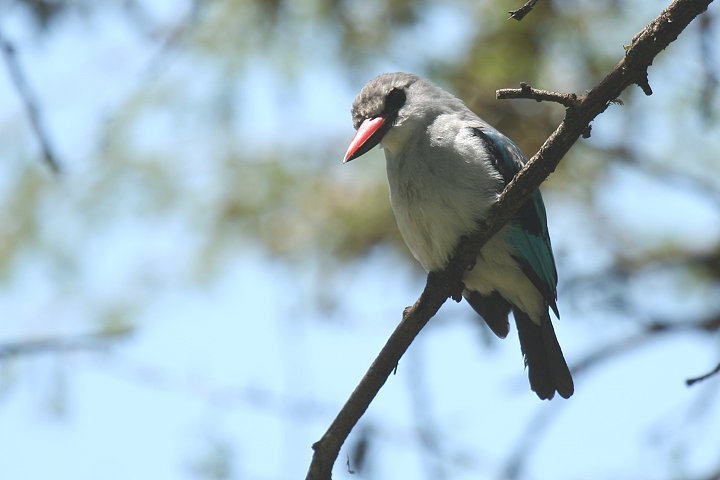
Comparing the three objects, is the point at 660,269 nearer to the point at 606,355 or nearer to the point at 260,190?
the point at 606,355

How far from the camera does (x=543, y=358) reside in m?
4.88

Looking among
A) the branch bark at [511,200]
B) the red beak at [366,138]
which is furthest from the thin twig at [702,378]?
the red beak at [366,138]

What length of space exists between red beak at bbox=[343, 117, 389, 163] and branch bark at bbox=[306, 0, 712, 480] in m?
0.76

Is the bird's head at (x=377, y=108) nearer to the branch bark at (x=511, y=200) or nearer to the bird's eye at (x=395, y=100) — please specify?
the bird's eye at (x=395, y=100)

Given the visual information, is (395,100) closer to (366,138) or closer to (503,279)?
(366,138)

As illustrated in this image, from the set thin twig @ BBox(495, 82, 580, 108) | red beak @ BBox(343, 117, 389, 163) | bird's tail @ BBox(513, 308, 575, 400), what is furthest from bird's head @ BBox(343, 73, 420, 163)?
thin twig @ BBox(495, 82, 580, 108)

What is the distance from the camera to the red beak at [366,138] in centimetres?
478

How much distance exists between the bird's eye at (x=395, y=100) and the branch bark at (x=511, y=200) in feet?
2.99

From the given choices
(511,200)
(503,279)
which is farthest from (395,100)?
(511,200)

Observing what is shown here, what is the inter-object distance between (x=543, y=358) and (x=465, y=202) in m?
1.00

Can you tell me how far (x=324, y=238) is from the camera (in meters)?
8.13

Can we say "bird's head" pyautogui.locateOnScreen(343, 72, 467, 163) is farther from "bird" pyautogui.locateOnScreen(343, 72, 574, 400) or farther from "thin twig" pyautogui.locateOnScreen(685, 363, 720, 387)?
"thin twig" pyautogui.locateOnScreen(685, 363, 720, 387)

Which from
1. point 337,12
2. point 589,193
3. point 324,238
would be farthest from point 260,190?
point 589,193

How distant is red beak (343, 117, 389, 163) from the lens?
188 inches
